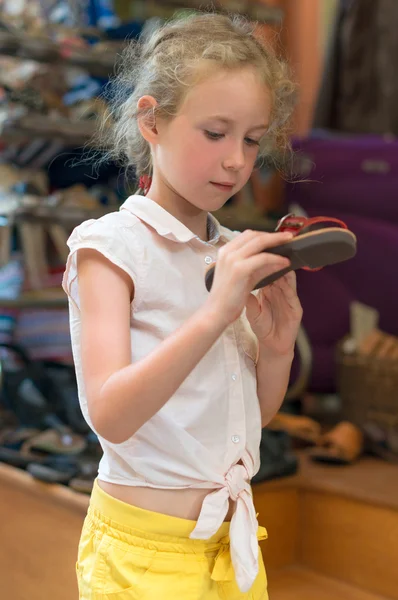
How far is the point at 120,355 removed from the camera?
0.84m

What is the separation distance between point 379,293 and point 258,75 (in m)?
1.66

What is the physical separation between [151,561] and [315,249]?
0.39m

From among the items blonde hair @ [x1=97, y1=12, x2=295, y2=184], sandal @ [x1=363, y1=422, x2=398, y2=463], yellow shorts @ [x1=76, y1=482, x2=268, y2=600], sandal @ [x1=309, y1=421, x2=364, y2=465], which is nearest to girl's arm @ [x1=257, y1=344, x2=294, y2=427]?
yellow shorts @ [x1=76, y1=482, x2=268, y2=600]

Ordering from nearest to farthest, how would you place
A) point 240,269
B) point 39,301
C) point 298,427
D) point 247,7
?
point 240,269
point 298,427
point 39,301
point 247,7

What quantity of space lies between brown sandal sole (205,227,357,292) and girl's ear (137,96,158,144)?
0.21 m

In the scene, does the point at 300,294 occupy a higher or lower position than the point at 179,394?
lower

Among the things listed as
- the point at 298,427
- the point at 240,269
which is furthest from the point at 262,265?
the point at 298,427

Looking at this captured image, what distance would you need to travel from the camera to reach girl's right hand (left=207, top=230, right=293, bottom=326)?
0.79m

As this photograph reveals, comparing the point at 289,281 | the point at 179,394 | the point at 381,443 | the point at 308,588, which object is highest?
the point at 289,281

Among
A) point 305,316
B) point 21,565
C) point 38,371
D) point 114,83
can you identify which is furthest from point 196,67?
point 305,316

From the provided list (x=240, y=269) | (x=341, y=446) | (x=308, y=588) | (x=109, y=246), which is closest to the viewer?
(x=240, y=269)

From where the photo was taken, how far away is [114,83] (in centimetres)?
109

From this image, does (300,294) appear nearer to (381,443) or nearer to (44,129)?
(381,443)

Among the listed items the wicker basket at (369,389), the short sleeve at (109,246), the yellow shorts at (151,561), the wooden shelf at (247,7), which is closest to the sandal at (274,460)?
the wicker basket at (369,389)
